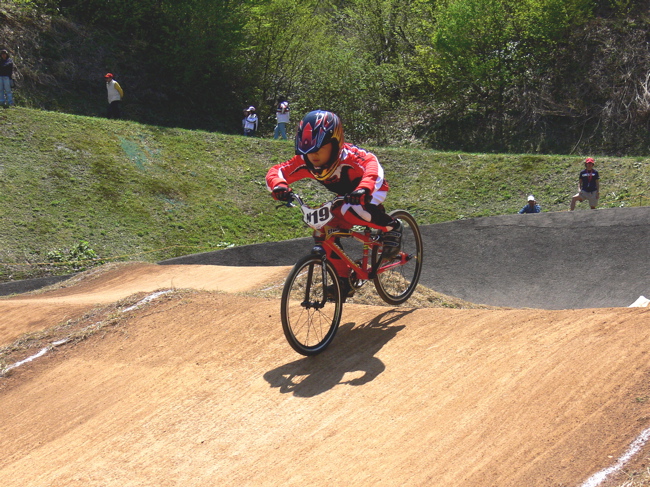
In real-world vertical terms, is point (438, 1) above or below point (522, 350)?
above

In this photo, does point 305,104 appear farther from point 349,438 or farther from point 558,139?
point 349,438

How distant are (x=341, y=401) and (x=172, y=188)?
16.6 meters

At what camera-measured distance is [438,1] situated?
3475cm

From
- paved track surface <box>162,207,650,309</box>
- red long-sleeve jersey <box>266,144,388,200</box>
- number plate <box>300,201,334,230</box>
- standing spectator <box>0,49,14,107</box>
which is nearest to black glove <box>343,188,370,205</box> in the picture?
number plate <box>300,201,334,230</box>

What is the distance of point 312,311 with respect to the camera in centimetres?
752

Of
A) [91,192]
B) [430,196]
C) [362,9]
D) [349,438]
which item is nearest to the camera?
[349,438]

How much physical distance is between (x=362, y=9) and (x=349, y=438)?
35.1 metres

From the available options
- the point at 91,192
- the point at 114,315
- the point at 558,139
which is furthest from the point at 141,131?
the point at 558,139

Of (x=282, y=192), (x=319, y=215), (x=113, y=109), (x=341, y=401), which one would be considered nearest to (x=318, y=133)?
(x=282, y=192)

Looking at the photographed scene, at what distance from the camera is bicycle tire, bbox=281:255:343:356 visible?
665 centimetres

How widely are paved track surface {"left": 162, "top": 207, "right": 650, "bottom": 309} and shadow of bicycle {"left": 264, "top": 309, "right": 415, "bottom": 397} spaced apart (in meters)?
6.25

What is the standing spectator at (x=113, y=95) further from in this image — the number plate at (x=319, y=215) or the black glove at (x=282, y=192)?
the number plate at (x=319, y=215)

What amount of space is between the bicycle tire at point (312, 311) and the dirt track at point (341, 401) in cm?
21

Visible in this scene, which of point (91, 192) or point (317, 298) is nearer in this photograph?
point (317, 298)
